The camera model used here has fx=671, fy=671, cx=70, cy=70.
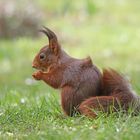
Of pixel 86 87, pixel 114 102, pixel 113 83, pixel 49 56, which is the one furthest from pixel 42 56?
pixel 114 102

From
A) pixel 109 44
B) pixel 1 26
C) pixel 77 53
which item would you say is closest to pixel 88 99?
pixel 77 53

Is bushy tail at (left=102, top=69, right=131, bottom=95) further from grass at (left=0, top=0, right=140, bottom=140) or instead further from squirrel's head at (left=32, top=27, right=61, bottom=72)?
squirrel's head at (left=32, top=27, right=61, bottom=72)

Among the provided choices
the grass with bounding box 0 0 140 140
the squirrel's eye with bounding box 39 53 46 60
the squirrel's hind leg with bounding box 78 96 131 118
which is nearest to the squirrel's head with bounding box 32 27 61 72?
the squirrel's eye with bounding box 39 53 46 60

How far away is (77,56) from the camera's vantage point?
1378cm

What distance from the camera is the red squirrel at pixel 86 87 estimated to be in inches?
224

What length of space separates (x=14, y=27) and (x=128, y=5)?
420 centimetres

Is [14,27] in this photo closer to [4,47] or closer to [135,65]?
[4,47]

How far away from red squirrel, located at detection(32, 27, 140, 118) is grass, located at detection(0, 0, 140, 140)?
131 millimetres

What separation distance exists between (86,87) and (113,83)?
241 millimetres

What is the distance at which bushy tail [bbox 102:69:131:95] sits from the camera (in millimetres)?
5789

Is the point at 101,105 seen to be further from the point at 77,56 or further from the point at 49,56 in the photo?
the point at 77,56

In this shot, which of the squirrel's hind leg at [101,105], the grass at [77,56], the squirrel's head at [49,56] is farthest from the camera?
the squirrel's head at [49,56]

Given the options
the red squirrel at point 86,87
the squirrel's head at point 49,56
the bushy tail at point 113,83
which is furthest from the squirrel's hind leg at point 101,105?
the squirrel's head at point 49,56

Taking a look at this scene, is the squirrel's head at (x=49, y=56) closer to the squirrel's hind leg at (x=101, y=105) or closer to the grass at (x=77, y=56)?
the grass at (x=77, y=56)
